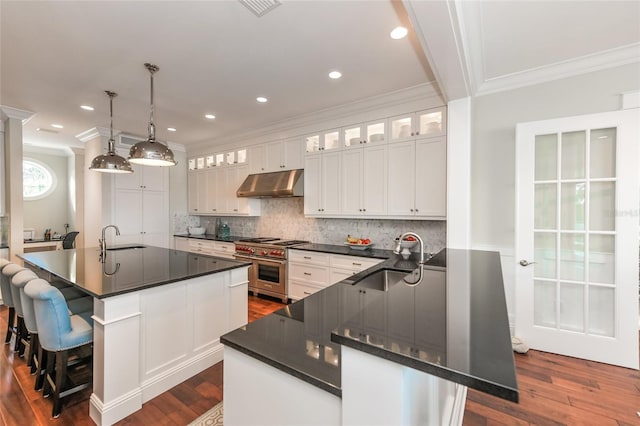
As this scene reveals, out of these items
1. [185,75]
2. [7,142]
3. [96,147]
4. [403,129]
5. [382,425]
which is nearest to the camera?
[382,425]

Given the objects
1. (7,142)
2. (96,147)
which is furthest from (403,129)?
(7,142)

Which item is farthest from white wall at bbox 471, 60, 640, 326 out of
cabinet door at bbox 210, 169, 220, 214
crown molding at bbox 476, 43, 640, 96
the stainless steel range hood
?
cabinet door at bbox 210, 169, 220, 214

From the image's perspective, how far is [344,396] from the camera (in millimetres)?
803

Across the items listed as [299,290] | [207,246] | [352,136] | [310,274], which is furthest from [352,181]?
[207,246]

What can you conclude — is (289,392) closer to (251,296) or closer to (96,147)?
(251,296)

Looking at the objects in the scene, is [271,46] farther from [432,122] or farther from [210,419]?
[210,419]

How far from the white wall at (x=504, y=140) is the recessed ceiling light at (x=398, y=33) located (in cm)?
136

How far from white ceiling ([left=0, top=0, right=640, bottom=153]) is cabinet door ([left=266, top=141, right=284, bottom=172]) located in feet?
3.38

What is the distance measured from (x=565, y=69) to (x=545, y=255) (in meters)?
1.72

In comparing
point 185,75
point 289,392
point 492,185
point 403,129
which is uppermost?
point 185,75

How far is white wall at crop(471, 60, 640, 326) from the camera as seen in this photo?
8.61 ft

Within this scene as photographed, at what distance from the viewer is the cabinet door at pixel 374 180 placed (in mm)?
3555

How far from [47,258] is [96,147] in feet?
9.45

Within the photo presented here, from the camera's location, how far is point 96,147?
5008mm
